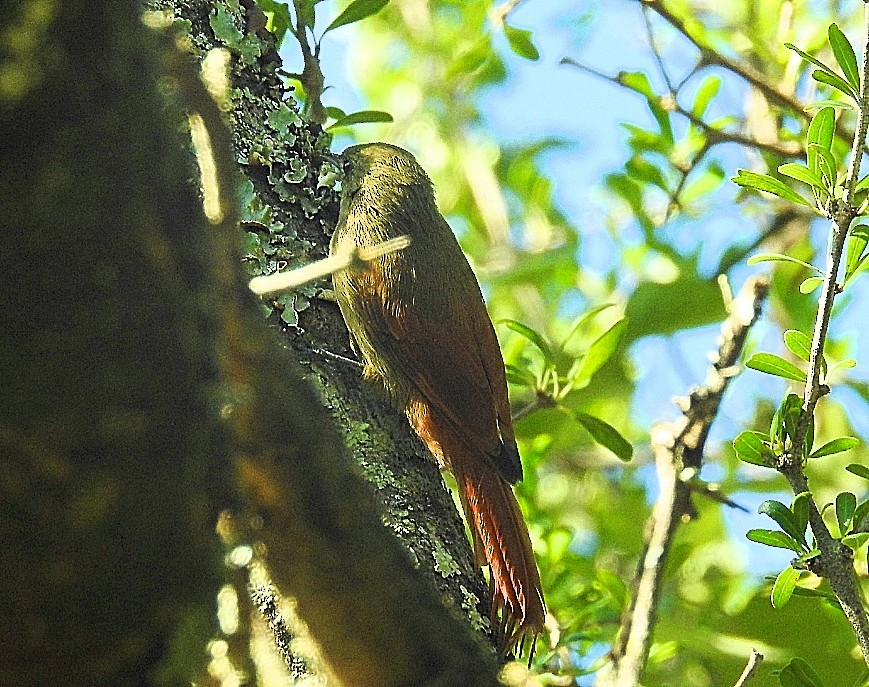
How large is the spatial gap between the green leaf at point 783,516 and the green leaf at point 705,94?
53.2 inches

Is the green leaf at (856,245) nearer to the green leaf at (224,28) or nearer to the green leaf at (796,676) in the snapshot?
the green leaf at (796,676)

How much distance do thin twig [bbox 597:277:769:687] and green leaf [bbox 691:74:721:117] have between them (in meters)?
0.77

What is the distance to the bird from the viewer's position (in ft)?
7.27

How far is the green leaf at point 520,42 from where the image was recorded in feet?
8.91

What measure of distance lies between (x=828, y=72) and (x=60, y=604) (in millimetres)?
1402

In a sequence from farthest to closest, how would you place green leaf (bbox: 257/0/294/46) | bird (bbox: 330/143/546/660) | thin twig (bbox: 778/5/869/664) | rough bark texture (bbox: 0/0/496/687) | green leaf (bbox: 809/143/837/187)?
green leaf (bbox: 257/0/294/46), bird (bbox: 330/143/546/660), green leaf (bbox: 809/143/837/187), thin twig (bbox: 778/5/869/664), rough bark texture (bbox: 0/0/496/687)

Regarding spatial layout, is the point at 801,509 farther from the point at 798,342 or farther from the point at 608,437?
the point at 608,437

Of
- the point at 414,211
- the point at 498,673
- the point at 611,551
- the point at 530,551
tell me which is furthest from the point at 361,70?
the point at 498,673

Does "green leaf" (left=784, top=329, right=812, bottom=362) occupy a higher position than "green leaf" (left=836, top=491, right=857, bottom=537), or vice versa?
"green leaf" (left=784, top=329, right=812, bottom=362)

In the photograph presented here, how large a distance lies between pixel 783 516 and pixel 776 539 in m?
0.04

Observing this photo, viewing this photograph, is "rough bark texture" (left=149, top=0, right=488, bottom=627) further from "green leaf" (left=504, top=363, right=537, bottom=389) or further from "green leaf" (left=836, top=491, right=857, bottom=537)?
"green leaf" (left=836, top=491, right=857, bottom=537)

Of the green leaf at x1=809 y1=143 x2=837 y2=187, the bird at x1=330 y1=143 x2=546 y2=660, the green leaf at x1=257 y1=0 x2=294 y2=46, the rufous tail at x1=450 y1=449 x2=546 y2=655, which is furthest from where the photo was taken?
the green leaf at x1=257 y1=0 x2=294 y2=46

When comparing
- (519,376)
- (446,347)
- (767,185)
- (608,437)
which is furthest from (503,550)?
(767,185)

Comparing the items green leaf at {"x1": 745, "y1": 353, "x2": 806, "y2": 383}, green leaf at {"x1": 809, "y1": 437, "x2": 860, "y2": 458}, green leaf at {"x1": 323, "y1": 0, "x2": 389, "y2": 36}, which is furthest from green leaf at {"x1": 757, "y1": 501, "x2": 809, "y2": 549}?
green leaf at {"x1": 323, "y1": 0, "x2": 389, "y2": 36}
